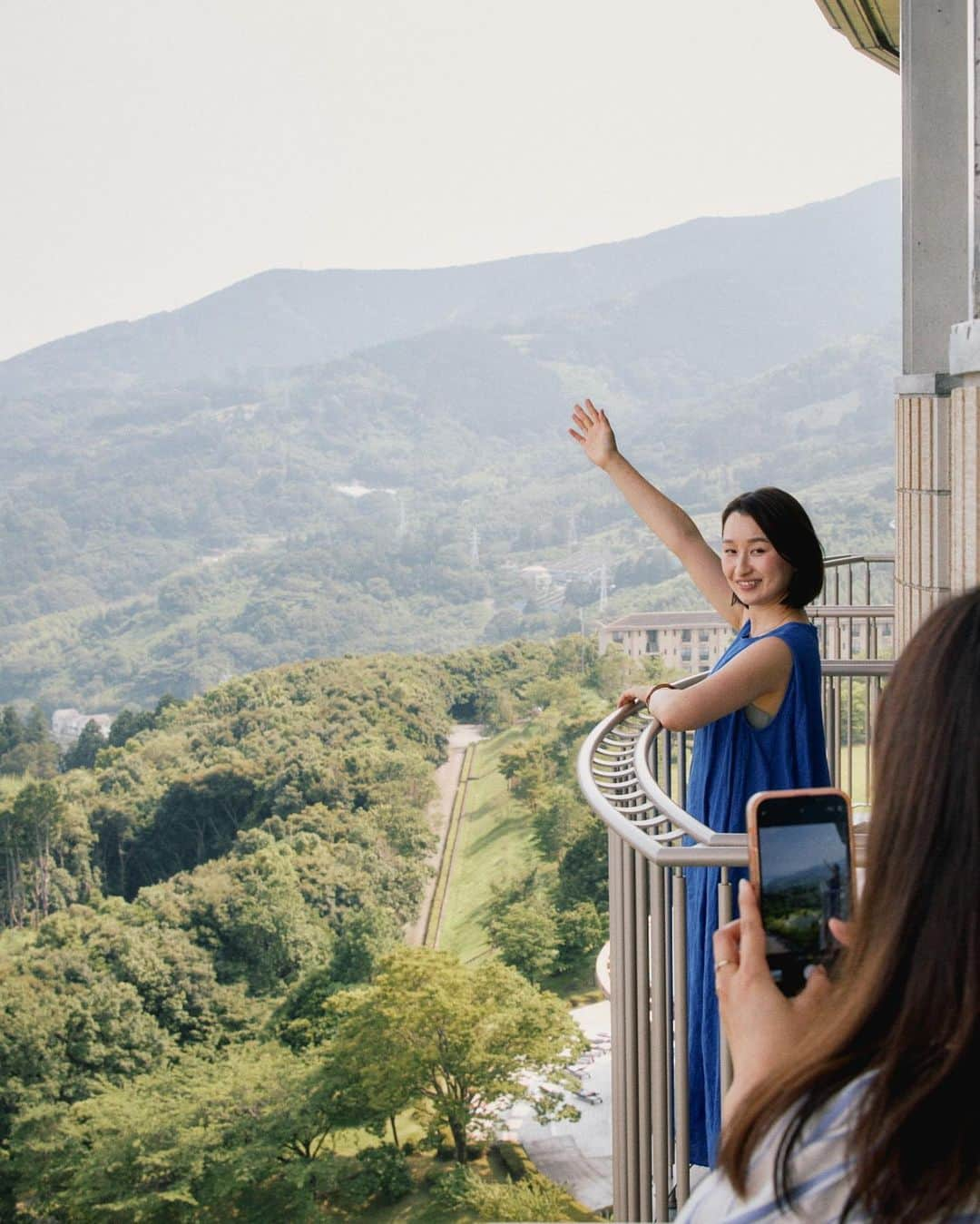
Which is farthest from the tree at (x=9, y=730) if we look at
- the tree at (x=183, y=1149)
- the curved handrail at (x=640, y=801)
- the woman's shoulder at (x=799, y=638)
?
the woman's shoulder at (x=799, y=638)

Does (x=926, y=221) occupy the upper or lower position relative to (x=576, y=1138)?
upper

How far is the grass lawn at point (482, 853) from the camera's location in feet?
99.2

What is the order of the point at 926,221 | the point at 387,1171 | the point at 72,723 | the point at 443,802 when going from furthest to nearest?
the point at 72,723, the point at 443,802, the point at 387,1171, the point at 926,221

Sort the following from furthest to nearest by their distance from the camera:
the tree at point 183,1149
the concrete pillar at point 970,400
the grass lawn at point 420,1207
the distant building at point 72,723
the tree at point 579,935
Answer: the distant building at point 72,723 < the tree at point 579,935 < the tree at point 183,1149 < the grass lawn at point 420,1207 < the concrete pillar at point 970,400

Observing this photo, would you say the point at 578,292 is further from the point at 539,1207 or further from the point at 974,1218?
the point at 974,1218

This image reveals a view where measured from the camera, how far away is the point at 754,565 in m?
1.83

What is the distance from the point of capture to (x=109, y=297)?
64.9m

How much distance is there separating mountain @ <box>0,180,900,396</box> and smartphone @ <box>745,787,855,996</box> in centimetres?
5918

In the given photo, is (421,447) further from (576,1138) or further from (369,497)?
(576,1138)

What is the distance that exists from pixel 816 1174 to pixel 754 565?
125 centimetres

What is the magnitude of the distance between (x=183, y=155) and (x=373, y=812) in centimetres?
4331

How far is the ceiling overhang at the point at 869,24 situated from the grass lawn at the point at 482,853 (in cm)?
2516

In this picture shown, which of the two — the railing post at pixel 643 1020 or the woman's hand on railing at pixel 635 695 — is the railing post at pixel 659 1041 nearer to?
the railing post at pixel 643 1020

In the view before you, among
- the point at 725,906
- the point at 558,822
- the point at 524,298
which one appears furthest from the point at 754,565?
the point at 524,298
